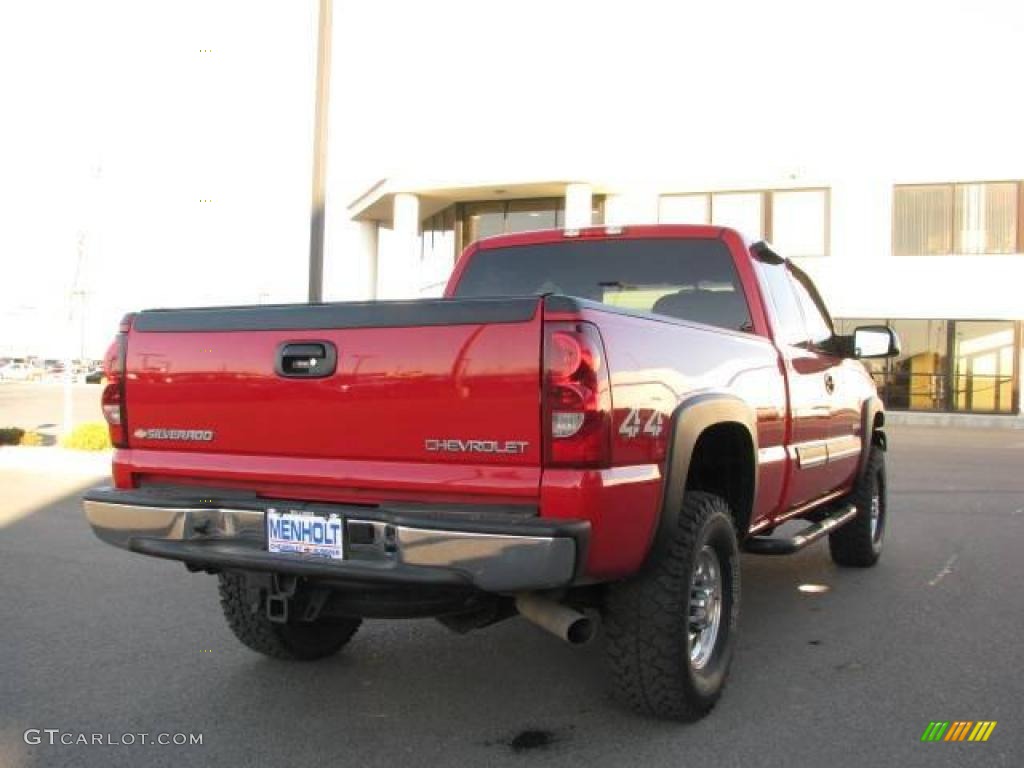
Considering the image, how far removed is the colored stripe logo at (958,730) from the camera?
3.62m

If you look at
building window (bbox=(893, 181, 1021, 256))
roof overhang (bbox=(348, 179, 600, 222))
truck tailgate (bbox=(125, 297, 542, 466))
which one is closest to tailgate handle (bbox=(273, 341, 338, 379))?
truck tailgate (bbox=(125, 297, 542, 466))

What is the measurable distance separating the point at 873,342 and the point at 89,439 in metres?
11.7

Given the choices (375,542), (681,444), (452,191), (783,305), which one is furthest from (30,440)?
(452,191)

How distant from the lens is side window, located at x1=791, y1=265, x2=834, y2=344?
18.5ft

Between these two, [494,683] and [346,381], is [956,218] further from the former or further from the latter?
[346,381]

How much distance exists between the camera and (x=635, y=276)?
5.11 metres

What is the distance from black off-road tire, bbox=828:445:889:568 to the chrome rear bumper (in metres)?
4.04

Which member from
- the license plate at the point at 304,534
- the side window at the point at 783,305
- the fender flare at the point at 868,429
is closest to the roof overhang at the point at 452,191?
the fender flare at the point at 868,429

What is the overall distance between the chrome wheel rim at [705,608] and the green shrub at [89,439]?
1195 cm

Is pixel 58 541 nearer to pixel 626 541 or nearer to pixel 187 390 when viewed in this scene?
pixel 187 390

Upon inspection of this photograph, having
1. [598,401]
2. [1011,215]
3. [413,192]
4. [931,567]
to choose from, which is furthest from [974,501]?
[413,192]

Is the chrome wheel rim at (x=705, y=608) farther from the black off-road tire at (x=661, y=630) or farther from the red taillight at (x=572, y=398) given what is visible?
the red taillight at (x=572, y=398)

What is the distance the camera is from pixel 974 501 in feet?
33.7

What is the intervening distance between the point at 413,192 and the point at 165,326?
935 inches
